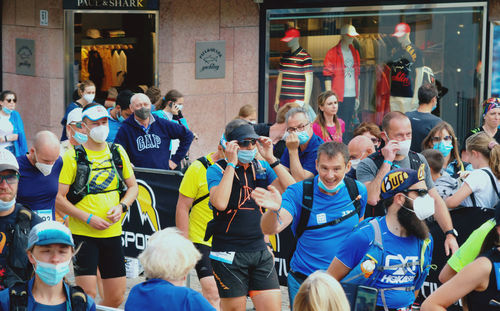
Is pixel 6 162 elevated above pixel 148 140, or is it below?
above

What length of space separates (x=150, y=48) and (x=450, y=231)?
30.8 ft

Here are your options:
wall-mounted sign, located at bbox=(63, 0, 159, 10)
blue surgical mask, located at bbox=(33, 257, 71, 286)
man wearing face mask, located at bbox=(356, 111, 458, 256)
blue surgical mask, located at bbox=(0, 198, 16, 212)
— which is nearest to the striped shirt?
wall-mounted sign, located at bbox=(63, 0, 159, 10)

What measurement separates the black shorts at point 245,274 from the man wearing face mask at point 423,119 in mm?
3837

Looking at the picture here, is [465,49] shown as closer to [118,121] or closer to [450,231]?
[118,121]

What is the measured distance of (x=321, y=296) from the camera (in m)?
3.81

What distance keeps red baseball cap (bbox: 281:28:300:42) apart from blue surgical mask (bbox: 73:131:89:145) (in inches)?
295

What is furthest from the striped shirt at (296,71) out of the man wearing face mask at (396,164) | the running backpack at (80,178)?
the running backpack at (80,178)

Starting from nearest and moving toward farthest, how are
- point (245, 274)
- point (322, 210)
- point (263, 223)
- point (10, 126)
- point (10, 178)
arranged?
1. point (10, 178)
2. point (263, 223)
3. point (322, 210)
4. point (245, 274)
5. point (10, 126)

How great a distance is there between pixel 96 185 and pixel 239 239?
1.46 m

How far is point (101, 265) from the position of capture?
7129 mm

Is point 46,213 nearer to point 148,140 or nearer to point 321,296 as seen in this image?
point 148,140

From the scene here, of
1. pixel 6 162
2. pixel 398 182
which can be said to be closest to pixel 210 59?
pixel 6 162

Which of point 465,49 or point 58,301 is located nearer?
point 58,301

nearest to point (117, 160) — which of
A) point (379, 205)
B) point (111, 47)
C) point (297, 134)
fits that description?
point (297, 134)
